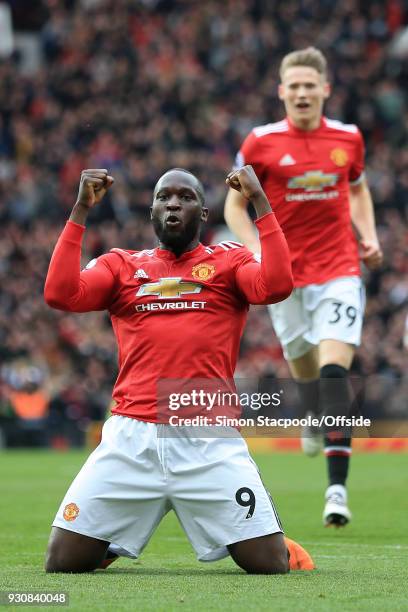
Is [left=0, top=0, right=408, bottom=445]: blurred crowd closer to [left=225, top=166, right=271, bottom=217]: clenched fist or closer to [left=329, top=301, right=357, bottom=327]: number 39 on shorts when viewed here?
[left=329, top=301, right=357, bottom=327]: number 39 on shorts

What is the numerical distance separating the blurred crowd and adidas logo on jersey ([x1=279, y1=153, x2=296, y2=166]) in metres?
10.2

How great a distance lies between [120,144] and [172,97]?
1.53 meters

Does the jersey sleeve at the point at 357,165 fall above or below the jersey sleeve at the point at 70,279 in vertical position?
above

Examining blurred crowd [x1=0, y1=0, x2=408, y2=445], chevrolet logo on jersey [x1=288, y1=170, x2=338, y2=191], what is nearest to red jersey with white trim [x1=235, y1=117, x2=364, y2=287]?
chevrolet logo on jersey [x1=288, y1=170, x2=338, y2=191]

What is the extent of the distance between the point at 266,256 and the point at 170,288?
542mm

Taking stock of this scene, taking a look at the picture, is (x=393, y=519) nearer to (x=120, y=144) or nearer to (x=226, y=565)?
(x=226, y=565)

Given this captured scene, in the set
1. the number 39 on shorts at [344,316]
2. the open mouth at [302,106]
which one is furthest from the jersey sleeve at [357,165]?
the number 39 on shorts at [344,316]

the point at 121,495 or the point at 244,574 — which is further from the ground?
the point at 121,495

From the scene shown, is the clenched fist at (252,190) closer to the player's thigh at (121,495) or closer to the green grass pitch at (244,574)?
the player's thigh at (121,495)

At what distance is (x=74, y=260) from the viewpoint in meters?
6.01

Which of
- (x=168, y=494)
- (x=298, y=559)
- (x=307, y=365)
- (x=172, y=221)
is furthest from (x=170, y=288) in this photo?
(x=307, y=365)

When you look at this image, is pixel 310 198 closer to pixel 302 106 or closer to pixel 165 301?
pixel 302 106

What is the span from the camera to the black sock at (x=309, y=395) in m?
9.77

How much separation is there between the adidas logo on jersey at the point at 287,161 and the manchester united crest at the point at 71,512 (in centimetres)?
388
